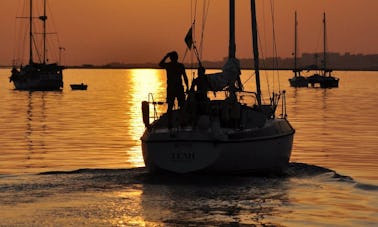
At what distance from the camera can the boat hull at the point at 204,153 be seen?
21125 millimetres

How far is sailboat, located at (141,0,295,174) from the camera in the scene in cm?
2116

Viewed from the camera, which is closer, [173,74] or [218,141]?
[218,141]

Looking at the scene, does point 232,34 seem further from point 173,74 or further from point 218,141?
point 218,141

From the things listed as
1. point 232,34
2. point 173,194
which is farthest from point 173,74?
point 173,194

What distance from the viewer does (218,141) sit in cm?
2109

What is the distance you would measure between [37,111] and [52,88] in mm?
56493

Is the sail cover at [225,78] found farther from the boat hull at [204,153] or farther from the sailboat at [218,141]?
the boat hull at [204,153]

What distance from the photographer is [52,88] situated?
126 meters

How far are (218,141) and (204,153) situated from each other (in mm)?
449

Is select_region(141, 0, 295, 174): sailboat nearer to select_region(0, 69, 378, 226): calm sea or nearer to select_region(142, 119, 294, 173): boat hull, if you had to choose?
select_region(142, 119, 294, 173): boat hull

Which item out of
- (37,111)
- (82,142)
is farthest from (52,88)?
(82,142)

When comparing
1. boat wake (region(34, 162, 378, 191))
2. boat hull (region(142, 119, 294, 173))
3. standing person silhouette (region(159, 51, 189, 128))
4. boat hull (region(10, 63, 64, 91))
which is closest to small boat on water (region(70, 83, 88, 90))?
boat hull (region(10, 63, 64, 91))

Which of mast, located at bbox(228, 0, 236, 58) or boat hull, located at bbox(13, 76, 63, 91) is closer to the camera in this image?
mast, located at bbox(228, 0, 236, 58)

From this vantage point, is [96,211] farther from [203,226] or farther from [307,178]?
[307,178]
